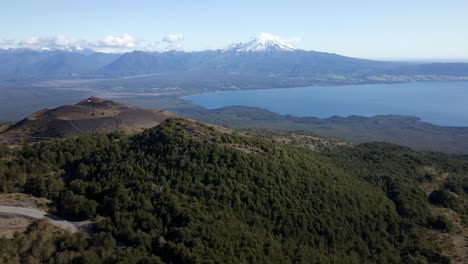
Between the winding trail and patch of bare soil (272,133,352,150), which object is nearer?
the winding trail

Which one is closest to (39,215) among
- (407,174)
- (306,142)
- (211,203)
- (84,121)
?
(211,203)

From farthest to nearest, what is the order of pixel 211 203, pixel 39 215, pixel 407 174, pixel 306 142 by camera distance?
pixel 306 142, pixel 407 174, pixel 211 203, pixel 39 215

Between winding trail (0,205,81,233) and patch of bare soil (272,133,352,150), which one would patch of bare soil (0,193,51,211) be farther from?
patch of bare soil (272,133,352,150)

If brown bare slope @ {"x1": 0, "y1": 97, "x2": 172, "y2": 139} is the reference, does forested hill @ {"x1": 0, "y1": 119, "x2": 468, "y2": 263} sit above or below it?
below

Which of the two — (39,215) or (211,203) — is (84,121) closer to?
(39,215)

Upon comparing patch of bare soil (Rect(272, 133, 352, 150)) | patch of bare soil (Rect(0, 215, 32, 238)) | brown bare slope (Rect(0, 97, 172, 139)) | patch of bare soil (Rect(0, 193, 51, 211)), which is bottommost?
patch of bare soil (Rect(272, 133, 352, 150))

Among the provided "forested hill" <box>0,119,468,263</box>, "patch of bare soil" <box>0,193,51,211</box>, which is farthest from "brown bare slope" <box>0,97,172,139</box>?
"patch of bare soil" <box>0,193,51,211</box>

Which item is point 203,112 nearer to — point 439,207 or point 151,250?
point 439,207

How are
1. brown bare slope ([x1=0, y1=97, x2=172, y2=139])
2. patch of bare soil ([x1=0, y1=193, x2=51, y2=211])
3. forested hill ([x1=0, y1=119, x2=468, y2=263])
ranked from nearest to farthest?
forested hill ([x1=0, y1=119, x2=468, y2=263])
patch of bare soil ([x1=0, y1=193, x2=51, y2=211])
brown bare slope ([x1=0, y1=97, x2=172, y2=139])
